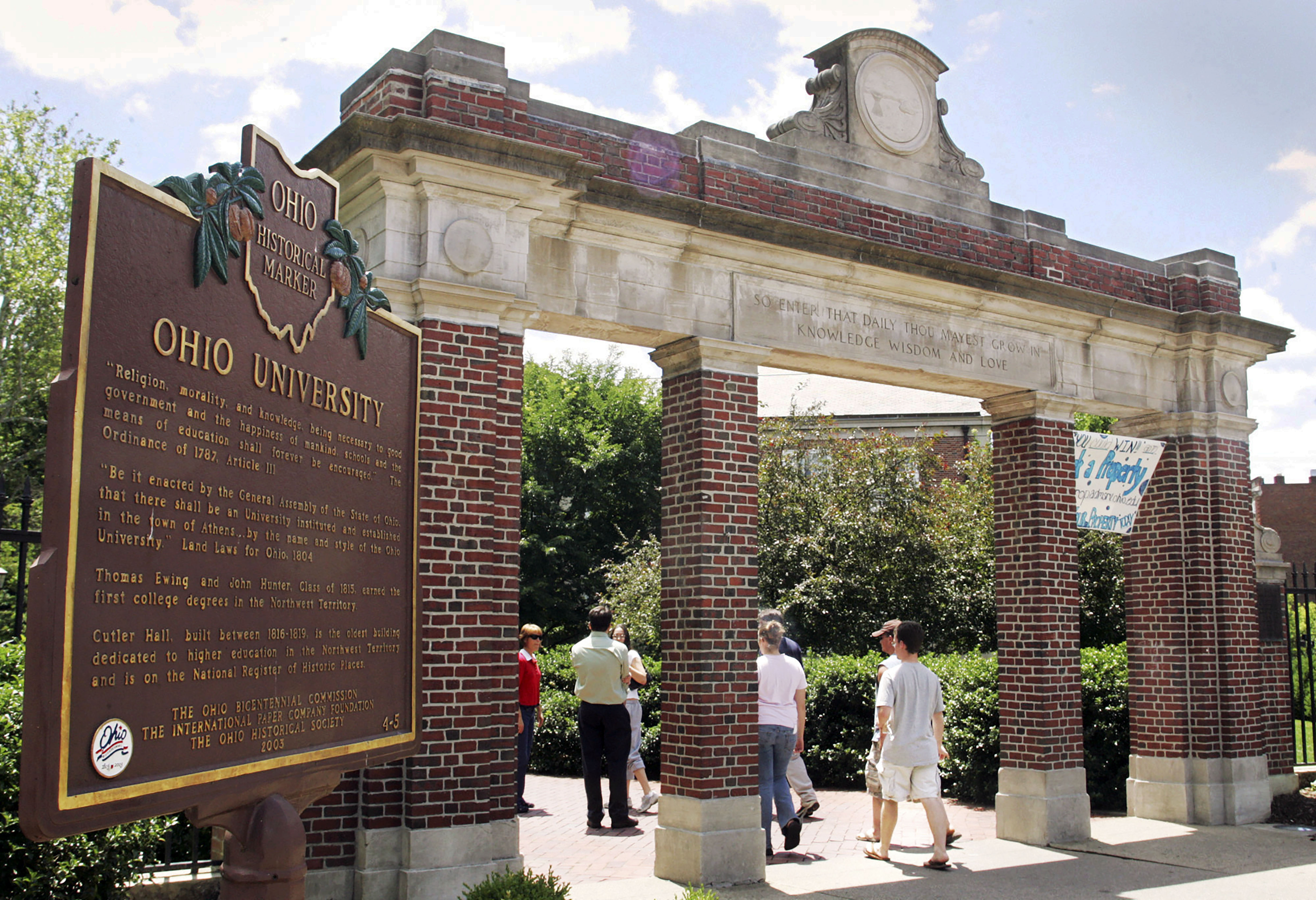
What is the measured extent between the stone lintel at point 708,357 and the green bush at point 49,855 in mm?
4685

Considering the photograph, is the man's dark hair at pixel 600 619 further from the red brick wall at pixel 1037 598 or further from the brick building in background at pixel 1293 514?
the brick building in background at pixel 1293 514

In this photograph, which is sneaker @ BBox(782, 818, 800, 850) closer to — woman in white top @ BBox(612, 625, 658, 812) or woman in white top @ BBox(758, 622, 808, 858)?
woman in white top @ BBox(758, 622, 808, 858)

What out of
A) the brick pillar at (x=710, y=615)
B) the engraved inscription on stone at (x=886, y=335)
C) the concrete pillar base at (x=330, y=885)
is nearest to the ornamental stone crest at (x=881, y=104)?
the engraved inscription on stone at (x=886, y=335)

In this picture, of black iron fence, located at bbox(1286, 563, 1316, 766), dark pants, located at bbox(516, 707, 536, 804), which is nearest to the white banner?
black iron fence, located at bbox(1286, 563, 1316, 766)

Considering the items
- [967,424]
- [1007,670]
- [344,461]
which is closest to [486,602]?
[344,461]

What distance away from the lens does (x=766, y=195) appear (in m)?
8.75

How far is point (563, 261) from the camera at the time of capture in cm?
766

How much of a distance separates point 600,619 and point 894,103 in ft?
17.4

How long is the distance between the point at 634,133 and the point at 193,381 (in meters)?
5.85

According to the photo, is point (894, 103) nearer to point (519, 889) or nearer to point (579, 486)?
point (519, 889)

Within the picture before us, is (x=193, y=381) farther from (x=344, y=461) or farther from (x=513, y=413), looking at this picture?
(x=513, y=413)

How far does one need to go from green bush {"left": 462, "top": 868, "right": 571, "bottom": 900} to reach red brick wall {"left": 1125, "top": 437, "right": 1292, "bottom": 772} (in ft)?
26.2

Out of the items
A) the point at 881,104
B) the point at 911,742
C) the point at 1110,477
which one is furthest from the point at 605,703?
the point at 881,104

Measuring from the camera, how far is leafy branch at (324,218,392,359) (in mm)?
3629
